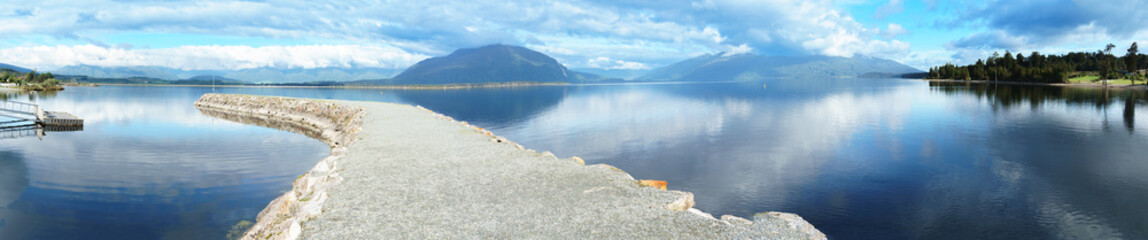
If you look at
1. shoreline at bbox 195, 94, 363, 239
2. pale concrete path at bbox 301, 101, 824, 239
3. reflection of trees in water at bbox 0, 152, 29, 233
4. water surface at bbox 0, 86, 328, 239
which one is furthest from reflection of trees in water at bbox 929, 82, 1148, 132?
Result: reflection of trees in water at bbox 0, 152, 29, 233

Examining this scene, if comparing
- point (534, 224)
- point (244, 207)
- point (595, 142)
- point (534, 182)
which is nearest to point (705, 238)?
point (534, 224)

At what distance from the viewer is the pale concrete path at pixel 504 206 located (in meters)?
13.8

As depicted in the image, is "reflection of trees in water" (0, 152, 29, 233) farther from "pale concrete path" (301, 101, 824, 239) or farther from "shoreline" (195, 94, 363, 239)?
"pale concrete path" (301, 101, 824, 239)

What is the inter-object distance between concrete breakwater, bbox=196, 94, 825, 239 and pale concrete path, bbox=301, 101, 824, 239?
0.03 meters

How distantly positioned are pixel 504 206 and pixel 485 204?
0.66 m

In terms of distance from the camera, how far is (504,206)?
53.0 feet

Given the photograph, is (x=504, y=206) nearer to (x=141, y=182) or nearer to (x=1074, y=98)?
(x=141, y=182)

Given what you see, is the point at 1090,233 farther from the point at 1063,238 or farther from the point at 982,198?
the point at 982,198

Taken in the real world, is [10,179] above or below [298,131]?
below

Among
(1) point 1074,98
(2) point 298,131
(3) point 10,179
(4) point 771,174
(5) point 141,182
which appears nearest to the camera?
(5) point 141,182

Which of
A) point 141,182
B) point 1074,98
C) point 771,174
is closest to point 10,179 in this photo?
point 141,182

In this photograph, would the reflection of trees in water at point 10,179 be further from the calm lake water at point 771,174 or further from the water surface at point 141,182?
the calm lake water at point 771,174

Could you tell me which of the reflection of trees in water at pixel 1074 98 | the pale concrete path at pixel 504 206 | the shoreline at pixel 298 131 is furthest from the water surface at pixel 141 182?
the reflection of trees in water at pixel 1074 98

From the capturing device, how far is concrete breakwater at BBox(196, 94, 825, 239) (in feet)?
45.4
